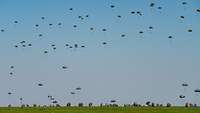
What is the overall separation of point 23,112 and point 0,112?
277cm

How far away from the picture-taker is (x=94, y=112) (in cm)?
6625

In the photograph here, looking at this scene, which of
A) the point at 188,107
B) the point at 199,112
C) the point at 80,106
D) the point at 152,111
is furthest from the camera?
the point at 80,106

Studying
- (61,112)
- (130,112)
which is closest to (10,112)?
(61,112)

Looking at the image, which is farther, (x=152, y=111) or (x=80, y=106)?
(x=80, y=106)

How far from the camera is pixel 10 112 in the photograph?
67.0 m

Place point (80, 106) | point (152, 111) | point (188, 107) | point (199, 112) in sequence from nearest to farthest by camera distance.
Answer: point (199, 112) < point (152, 111) < point (188, 107) < point (80, 106)

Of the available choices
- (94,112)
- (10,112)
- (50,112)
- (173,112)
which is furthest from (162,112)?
(10,112)

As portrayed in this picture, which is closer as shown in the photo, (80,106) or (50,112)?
(50,112)

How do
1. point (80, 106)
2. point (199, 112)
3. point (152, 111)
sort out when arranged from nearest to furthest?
point (199, 112) < point (152, 111) < point (80, 106)

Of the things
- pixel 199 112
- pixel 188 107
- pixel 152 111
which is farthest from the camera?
pixel 188 107

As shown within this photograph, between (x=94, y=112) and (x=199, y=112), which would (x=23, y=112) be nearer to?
(x=94, y=112)

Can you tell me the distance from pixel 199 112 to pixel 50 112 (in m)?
17.5

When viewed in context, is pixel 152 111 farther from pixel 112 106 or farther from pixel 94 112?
pixel 112 106

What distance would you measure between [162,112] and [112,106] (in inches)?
563
